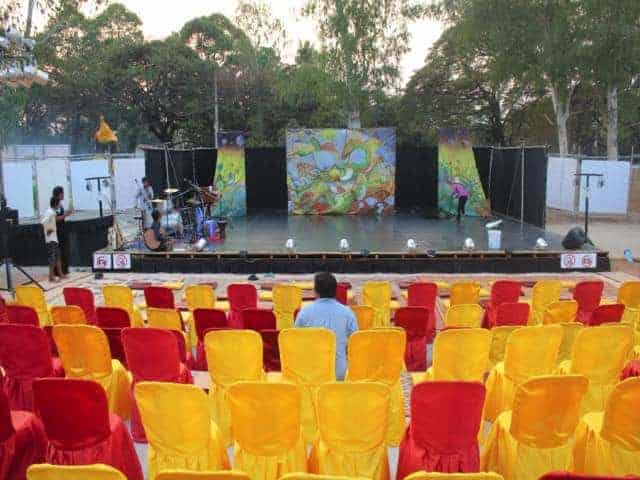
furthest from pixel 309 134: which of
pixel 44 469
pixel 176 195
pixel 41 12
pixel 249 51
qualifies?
pixel 44 469

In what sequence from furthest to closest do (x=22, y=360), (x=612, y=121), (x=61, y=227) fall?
1. (x=612, y=121)
2. (x=61, y=227)
3. (x=22, y=360)

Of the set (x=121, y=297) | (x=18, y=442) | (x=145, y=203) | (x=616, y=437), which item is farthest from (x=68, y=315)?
(x=145, y=203)

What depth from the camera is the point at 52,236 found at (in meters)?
10.5

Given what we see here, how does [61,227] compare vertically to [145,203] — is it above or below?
below

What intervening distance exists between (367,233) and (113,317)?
9.48m

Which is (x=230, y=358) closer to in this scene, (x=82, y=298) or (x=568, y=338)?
(x=568, y=338)

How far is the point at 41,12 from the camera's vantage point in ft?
40.5

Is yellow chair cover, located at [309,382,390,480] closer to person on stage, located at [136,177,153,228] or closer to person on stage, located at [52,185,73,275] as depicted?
person on stage, located at [52,185,73,275]

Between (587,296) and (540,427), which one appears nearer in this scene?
(540,427)

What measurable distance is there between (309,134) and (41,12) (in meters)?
7.78

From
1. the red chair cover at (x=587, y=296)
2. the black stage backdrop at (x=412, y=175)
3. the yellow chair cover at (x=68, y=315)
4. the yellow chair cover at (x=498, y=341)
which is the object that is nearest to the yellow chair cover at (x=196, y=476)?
Result: the yellow chair cover at (x=498, y=341)

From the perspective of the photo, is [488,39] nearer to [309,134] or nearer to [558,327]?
[309,134]

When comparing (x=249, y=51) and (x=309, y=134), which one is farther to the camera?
(x=249, y=51)

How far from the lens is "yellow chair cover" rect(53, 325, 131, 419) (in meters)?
4.54
